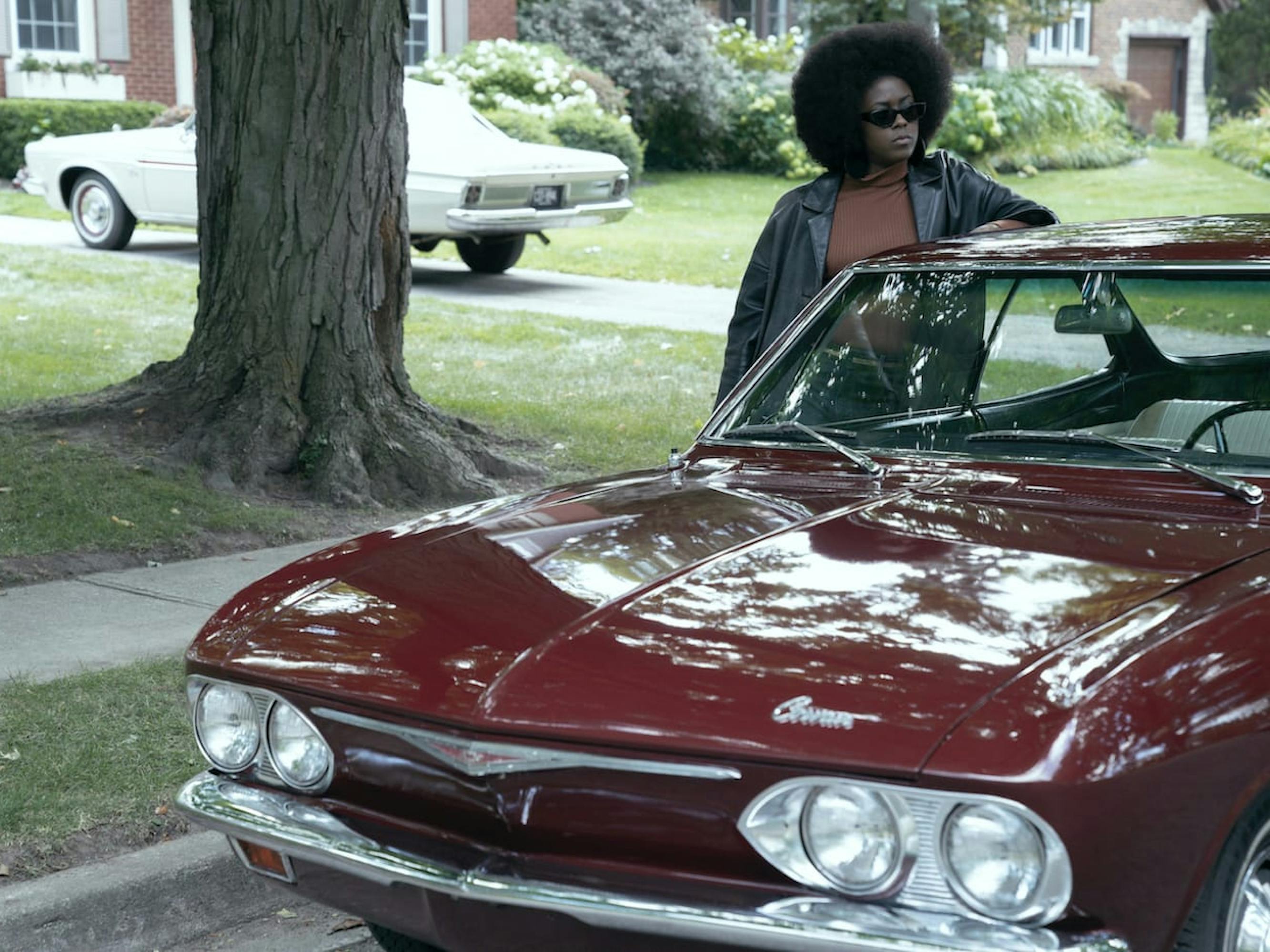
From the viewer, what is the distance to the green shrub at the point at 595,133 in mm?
20969

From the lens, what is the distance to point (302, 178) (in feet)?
23.7

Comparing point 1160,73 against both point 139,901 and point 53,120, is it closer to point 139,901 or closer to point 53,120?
point 53,120

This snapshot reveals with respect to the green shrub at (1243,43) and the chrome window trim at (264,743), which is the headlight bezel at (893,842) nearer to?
the chrome window trim at (264,743)

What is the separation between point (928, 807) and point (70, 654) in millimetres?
3705

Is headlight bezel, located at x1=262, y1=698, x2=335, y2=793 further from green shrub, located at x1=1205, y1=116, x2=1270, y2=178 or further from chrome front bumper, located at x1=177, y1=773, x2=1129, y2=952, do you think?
green shrub, located at x1=1205, y1=116, x2=1270, y2=178

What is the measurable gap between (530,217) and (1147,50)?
2819 cm

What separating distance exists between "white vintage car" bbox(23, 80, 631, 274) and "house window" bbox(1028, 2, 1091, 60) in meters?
21.7

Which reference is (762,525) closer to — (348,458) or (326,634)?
(326,634)

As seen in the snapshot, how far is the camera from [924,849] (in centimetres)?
228

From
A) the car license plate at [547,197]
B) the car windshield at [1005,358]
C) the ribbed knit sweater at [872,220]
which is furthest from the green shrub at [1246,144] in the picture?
the car windshield at [1005,358]

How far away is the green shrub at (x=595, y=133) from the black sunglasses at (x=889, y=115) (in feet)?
52.6

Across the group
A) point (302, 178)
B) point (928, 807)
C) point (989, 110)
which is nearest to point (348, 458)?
point (302, 178)

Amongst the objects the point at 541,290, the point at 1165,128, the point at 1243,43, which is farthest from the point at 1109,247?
the point at 1243,43

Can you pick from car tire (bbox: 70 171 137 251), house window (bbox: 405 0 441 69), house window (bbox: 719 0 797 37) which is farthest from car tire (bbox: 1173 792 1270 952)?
house window (bbox: 719 0 797 37)
